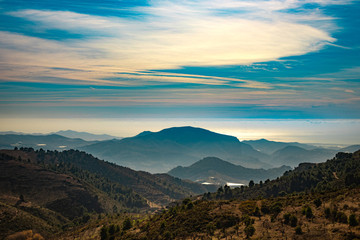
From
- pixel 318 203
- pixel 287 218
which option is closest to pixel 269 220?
pixel 287 218

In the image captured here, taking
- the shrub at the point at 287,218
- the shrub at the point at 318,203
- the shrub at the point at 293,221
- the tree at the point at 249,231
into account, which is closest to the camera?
the shrub at the point at 293,221

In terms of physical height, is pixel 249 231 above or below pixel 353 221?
below

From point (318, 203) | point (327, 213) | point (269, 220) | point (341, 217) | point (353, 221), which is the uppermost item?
point (353, 221)

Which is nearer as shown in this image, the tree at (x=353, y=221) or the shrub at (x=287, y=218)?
the tree at (x=353, y=221)

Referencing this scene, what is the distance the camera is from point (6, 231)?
132750 mm

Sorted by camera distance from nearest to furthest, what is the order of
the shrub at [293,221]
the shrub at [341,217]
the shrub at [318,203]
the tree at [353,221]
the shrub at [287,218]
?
the tree at [353,221]
the shrub at [341,217]
the shrub at [293,221]
the shrub at [287,218]
the shrub at [318,203]

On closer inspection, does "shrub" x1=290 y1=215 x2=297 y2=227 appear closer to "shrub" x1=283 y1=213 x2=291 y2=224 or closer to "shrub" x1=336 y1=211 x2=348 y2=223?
"shrub" x1=283 y1=213 x2=291 y2=224

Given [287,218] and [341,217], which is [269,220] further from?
[341,217]

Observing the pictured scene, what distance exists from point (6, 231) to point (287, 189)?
541 feet

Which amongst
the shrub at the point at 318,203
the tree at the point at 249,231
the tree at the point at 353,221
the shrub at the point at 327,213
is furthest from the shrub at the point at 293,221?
the tree at the point at 353,221

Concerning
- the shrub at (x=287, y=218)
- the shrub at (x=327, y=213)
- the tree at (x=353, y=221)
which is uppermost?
the tree at (x=353, y=221)

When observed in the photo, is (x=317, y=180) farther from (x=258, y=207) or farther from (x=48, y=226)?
(x=48, y=226)

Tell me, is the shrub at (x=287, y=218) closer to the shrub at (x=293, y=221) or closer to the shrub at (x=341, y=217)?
the shrub at (x=293, y=221)

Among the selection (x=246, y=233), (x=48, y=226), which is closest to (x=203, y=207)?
(x=246, y=233)
